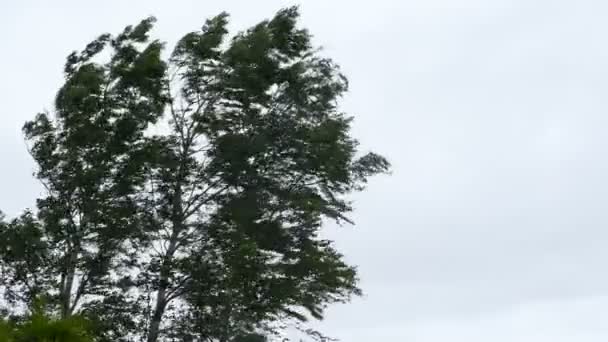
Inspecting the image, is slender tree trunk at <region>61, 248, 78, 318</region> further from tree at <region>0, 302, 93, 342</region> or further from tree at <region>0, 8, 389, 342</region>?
tree at <region>0, 302, 93, 342</region>

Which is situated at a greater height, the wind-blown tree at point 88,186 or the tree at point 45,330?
the wind-blown tree at point 88,186

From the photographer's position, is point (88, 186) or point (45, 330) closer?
point (45, 330)

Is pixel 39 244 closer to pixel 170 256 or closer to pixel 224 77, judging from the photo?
pixel 170 256

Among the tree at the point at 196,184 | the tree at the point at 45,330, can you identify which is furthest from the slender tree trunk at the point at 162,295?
the tree at the point at 45,330

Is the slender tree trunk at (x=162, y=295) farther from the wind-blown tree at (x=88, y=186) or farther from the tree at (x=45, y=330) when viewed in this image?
the tree at (x=45, y=330)

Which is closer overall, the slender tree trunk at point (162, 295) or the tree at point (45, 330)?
the tree at point (45, 330)

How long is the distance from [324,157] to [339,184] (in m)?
2.06

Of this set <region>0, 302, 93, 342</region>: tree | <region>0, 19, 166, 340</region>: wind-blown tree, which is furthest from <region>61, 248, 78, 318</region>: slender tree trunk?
<region>0, 302, 93, 342</region>: tree

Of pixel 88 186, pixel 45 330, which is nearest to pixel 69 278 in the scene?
pixel 88 186

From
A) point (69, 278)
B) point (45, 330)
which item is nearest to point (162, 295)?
point (69, 278)

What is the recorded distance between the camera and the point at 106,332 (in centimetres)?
2247

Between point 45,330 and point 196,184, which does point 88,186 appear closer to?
point 196,184

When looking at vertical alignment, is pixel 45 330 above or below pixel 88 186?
below

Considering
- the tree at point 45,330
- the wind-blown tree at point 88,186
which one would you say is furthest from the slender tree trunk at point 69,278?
the tree at point 45,330
